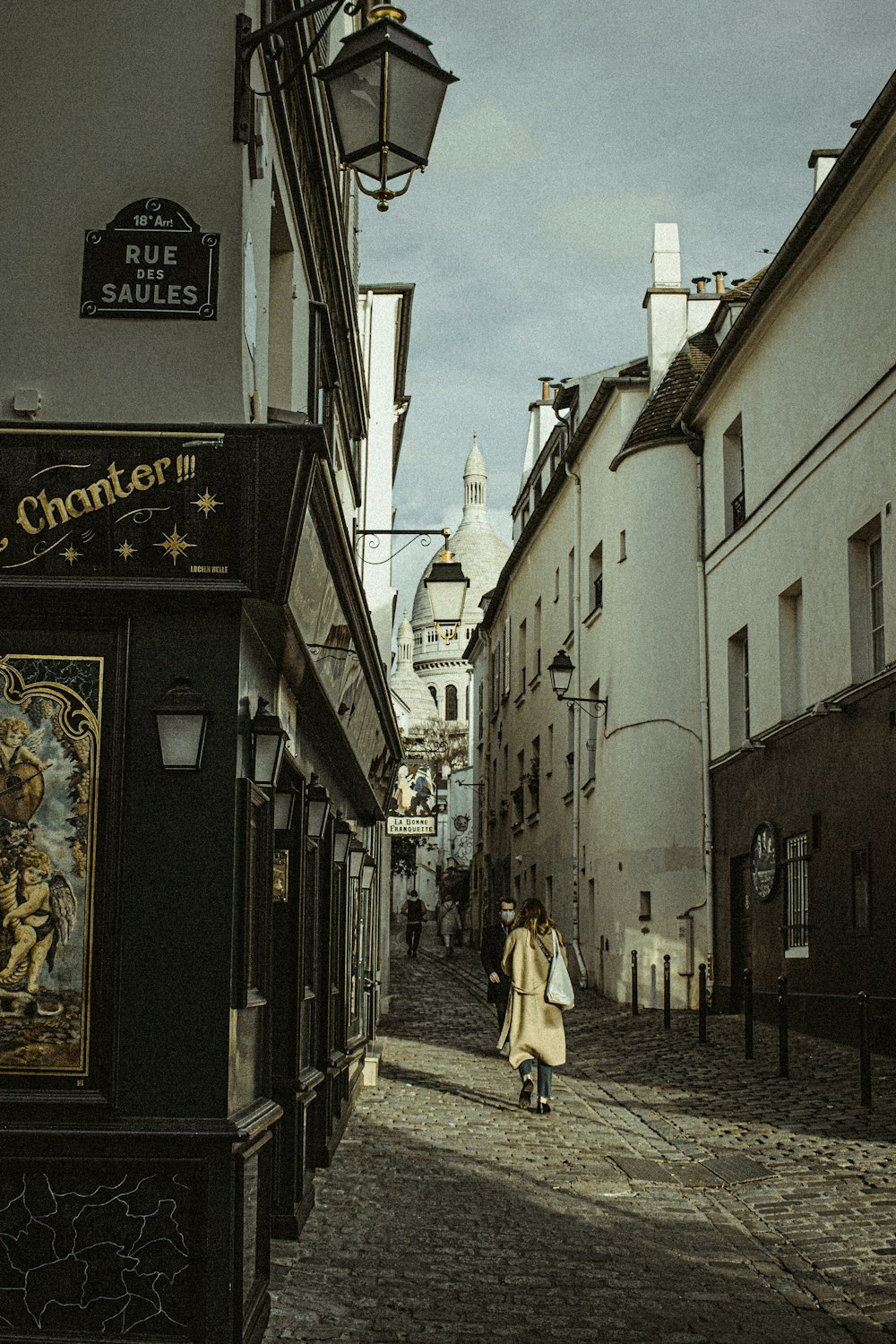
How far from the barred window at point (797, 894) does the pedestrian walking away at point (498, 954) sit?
10.9ft

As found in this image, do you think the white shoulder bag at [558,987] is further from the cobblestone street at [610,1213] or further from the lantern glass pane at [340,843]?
the lantern glass pane at [340,843]

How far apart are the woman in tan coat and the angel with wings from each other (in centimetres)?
707

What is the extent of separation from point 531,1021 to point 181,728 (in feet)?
23.9

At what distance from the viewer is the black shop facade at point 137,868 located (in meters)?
5.49

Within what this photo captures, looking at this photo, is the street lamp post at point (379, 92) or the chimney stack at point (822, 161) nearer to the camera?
the street lamp post at point (379, 92)

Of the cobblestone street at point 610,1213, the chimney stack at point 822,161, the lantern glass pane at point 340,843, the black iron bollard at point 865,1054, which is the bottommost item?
the cobblestone street at point 610,1213

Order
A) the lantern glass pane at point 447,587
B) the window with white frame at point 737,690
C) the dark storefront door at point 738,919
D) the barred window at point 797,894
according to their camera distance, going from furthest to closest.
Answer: the window with white frame at point 737,690, the dark storefront door at point 738,919, the lantern glass pane at point 447,587, the barred window at point 797,894

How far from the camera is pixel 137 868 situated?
5.78 metres

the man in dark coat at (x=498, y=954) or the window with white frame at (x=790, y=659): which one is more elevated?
the window with white frame at (x=790, y=659)

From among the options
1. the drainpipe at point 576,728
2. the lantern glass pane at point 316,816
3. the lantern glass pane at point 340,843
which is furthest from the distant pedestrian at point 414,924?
the lantern glass pane at point 316,816

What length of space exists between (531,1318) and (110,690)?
306 cm

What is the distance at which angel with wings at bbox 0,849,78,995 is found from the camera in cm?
571


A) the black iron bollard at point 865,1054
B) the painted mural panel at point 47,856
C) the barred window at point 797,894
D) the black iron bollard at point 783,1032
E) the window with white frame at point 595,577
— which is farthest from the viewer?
the window with white frame at point 595,577

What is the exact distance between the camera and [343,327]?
13094 mm
